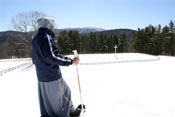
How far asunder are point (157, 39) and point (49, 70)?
5340 centimetres

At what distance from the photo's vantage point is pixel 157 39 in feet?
156

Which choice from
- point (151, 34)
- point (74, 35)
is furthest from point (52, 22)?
point (151, 34)

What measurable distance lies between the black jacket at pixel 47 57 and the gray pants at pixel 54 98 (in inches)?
5.7

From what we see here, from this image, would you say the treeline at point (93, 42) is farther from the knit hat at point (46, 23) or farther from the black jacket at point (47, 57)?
the black jacket at point (47, 57)

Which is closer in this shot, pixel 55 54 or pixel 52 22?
pixel 55 54

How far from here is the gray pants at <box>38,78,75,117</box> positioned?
2.54m

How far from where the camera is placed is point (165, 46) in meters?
47.2

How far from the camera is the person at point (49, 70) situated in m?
2.31

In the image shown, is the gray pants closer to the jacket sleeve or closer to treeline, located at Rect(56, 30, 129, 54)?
the jacket sleeve

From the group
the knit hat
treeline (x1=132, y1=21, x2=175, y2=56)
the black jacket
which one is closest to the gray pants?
the black jacket

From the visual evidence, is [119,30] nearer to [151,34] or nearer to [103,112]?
[151,34]

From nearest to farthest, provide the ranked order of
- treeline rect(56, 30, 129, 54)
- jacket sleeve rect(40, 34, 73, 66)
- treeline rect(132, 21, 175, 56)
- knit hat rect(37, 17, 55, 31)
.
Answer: jacket sleeve rect(40, 34, 73, 66) < knit hat rect(37, 17, 55, 31) < treeline rect(132, 21, 175, 56) < treeline rect(56, 30, 129, 54)

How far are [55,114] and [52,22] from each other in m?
1.98

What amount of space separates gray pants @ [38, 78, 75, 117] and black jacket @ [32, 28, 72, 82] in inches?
5.7
